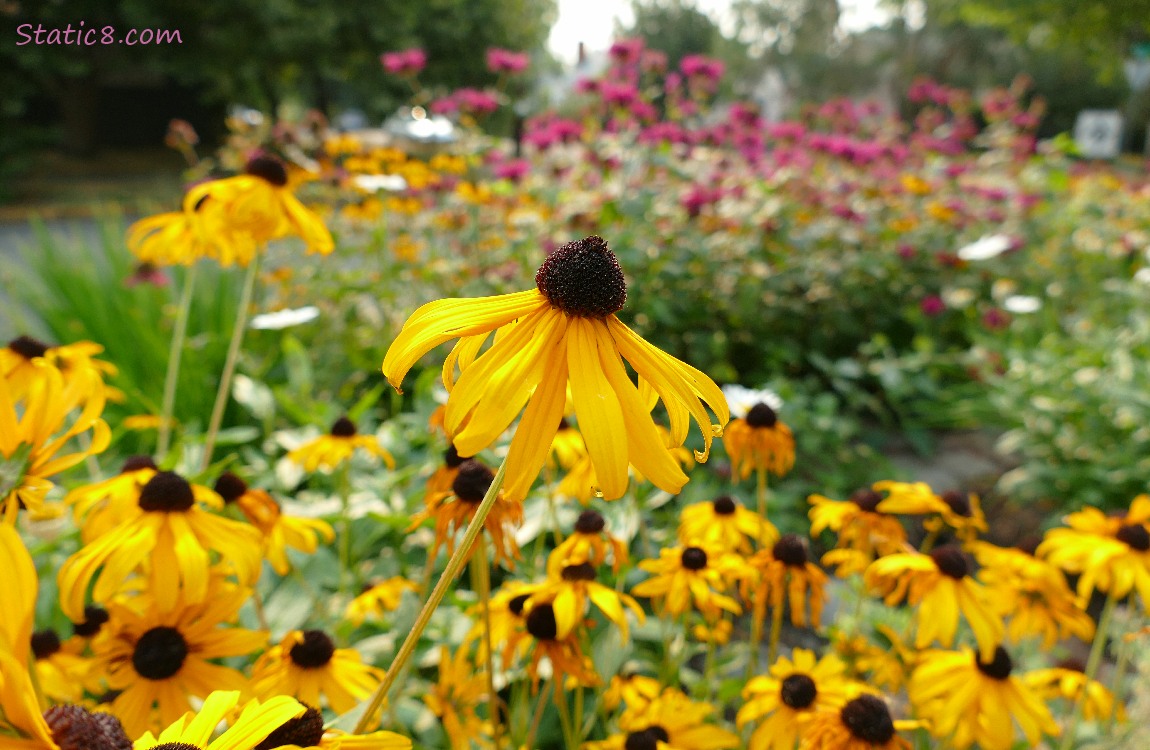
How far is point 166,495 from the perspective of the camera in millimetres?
812

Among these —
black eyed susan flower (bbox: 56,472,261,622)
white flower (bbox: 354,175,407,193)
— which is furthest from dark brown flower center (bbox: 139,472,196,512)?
white flower (bbox: 354,175,407,193)

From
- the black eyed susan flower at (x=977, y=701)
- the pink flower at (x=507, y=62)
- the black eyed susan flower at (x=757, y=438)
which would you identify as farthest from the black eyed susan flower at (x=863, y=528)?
the pink flower at (x=507, y=62)

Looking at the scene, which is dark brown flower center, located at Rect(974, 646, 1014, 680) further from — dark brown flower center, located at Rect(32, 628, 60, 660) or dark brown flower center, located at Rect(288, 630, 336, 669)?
dark brown flower center, located at Rect(32, 628, 60, 660)

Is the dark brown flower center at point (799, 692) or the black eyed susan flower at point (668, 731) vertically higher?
the dark brown flower center at point (799, 692)

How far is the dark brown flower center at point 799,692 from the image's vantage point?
0.89 meters

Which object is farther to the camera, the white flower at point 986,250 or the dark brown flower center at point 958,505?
the white flower at point 986,250

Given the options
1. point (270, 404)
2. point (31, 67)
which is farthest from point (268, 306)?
point (31, 67)

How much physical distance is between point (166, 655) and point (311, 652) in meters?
0.14

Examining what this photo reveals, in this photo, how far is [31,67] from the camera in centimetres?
1084

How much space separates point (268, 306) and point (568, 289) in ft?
9.65

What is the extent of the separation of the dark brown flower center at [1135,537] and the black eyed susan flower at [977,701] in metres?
0.34

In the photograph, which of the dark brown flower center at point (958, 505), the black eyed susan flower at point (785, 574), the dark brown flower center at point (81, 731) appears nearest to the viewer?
the dark brown flower center at point (81, 731)

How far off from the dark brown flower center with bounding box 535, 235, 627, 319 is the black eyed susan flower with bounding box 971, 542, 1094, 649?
91 cm

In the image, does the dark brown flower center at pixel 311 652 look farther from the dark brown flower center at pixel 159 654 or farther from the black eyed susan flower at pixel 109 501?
the black eyed susan flower at pixel 109 501
